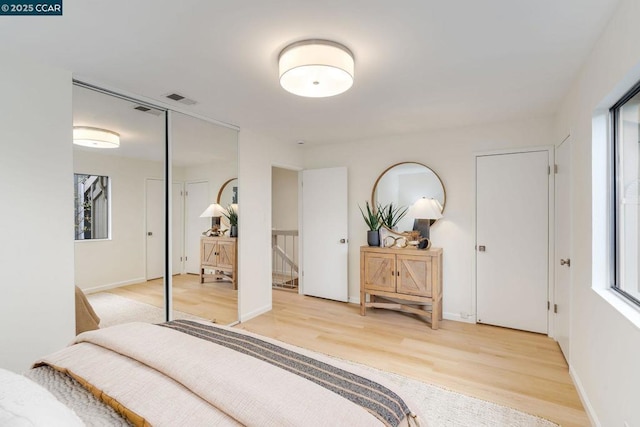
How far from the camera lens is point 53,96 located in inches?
80.5

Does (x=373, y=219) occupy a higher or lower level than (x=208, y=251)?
higher

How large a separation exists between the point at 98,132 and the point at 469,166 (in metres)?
3.68

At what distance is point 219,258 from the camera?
11.1 ft

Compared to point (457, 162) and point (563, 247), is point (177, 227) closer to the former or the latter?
point (457, 162)

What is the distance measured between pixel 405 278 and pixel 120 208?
295 cm

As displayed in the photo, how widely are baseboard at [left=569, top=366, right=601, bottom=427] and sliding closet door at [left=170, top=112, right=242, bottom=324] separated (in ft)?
10.2

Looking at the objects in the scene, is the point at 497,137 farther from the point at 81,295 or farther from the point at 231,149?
the point at 81,295

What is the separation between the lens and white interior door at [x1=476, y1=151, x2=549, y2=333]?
10.4ft

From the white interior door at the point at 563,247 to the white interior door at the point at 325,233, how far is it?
2.37 meters

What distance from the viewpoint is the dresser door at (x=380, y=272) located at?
3.62 meters

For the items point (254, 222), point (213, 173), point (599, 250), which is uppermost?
point (213, 173)

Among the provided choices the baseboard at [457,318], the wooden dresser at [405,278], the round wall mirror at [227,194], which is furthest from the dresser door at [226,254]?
the baseboard at [457,318]

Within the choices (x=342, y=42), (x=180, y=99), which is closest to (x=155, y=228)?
(x=180, y=99)

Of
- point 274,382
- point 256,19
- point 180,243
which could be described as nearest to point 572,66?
point 256,19
